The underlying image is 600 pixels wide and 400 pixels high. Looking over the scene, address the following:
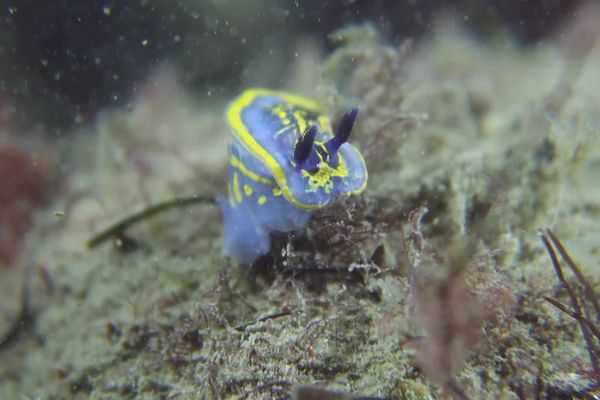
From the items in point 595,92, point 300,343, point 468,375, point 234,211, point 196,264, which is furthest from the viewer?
point 595,92

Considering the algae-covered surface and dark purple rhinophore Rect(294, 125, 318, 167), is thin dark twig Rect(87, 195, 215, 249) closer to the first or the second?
the algae-covered surface

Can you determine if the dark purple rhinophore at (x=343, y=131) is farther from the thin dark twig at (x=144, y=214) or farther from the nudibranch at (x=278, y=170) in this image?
the thin dark twig at (x=144, y=214)

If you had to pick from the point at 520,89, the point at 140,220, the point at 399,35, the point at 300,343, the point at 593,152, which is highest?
the point at 399,35

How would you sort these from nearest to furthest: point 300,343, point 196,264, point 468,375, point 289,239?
1. point 468,375
2. point 300,343
3. point 289,239
4. point 196,264

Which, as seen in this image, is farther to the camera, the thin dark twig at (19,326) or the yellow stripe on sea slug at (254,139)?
the thin dark twig at (19,326)

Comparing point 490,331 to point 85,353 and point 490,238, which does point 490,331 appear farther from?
point 85,353

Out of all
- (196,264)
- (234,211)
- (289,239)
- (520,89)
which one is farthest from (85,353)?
(520,89)

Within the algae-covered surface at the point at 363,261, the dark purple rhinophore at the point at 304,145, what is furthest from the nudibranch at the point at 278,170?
the algae-covered surface at the point at 363,261
